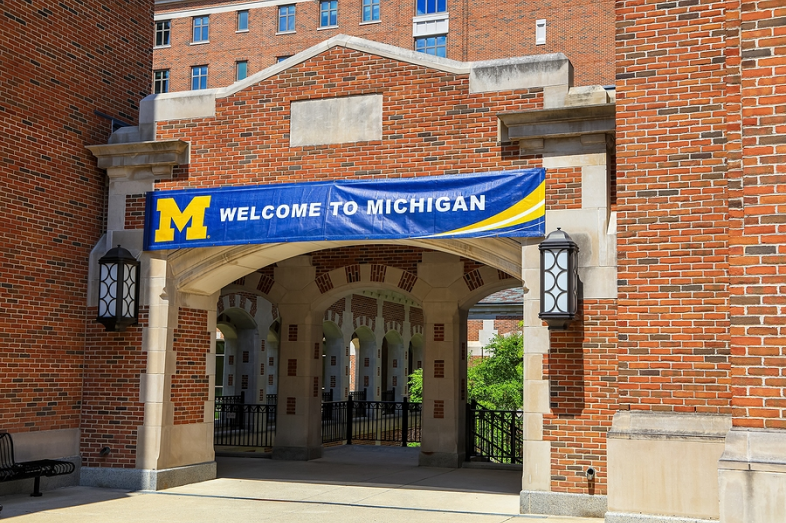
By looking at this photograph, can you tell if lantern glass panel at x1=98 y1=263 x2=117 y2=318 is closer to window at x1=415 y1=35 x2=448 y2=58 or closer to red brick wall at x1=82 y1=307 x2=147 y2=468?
red brick wall at x1=82 y1=307 x2=147 y2=468

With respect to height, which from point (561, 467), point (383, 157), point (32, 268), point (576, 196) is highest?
point (383, 157)

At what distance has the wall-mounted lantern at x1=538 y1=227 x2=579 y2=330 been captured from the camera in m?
10.2

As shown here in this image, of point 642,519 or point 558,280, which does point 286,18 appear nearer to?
point 558,280

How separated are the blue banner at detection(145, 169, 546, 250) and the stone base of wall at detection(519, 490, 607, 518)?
3205 millimetres

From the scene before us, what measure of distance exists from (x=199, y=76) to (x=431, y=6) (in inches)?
490

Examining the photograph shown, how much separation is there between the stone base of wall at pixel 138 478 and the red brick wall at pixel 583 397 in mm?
5513

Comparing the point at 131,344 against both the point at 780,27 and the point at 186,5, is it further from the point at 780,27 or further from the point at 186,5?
the point at 186,5

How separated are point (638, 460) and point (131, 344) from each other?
7519mm

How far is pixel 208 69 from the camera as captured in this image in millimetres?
42531

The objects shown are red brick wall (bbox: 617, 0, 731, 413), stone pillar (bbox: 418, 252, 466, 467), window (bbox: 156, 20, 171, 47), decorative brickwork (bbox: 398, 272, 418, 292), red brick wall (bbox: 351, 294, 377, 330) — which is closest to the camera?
red brick wall (bbox: 617, 0, 731, 413)

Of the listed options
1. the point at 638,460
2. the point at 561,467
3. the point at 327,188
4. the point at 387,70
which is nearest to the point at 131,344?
the point at 327,188

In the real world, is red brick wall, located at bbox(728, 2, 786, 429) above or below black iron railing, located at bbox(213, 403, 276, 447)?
above

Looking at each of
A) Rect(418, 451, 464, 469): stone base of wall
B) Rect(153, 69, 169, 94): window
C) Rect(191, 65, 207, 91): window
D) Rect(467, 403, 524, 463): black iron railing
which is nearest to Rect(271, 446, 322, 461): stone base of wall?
Rect(418, 451, 464, 469): stone base of wall

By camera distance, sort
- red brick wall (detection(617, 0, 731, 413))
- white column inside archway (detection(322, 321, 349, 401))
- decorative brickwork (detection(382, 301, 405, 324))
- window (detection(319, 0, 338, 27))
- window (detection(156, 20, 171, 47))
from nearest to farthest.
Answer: red brick wall (detection(617, 0, 731, 413)) → white column inside archway (detection(322, 321, 349, 401)) → decorative brickwork (detection(382, 301, 405, 324)) → window (detection(319, 0, 338, 27)) → window (detection(156, 20, 171, 47))
